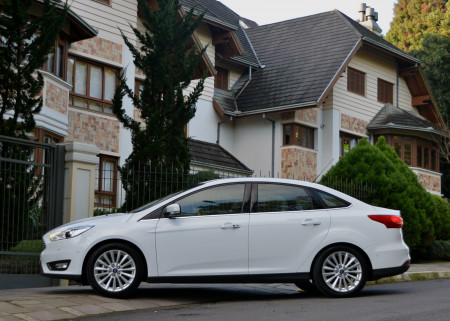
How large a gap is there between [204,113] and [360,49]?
759 centimetres

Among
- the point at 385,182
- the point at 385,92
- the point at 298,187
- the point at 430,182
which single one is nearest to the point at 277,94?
the point at 385,92

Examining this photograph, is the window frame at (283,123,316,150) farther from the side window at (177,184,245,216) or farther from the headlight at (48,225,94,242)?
the headlight at (48,225,94,242)

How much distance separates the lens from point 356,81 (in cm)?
3111

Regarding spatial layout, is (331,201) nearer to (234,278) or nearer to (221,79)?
(234,278)

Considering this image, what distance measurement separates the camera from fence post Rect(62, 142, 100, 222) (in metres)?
11.9

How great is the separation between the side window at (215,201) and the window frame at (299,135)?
60.6ft

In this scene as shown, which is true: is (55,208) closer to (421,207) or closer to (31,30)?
(31,30)

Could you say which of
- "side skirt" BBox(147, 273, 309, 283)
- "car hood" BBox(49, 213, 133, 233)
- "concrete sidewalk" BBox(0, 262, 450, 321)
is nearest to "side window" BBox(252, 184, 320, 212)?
"side skirt" BBox(147, 273, 309, 283)

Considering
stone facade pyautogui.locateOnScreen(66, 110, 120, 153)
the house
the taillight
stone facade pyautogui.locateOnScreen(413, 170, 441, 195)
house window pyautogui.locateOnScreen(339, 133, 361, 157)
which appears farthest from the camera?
stone facade pyautogui.locateOnScreen(413, 170, 441, 195)

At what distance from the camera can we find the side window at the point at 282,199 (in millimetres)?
9742

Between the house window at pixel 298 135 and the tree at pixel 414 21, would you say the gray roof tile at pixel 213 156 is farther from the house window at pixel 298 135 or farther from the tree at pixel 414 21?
the tree at pixel 414 21

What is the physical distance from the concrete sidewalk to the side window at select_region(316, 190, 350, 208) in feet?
5.14

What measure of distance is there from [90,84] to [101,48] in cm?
116

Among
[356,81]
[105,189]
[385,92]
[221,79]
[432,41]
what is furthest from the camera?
[432,41]
